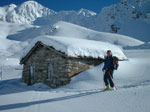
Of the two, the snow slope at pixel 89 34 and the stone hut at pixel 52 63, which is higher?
the snow slope at pixel 89 34

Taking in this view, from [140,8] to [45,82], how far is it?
97841 mm

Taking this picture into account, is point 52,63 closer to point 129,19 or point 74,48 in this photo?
point 74,48

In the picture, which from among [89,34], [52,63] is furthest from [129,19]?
[52,63]

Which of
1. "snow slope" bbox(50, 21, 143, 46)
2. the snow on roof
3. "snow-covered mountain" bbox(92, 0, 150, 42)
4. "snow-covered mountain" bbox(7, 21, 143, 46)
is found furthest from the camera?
"snow-covered mountain" bbox(92, 0, 150, 42)

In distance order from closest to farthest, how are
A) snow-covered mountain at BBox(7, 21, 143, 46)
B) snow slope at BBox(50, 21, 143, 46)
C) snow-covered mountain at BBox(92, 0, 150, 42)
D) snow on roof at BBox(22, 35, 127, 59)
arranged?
snow on roof at BBox(22, 35, 127, 59)
snow slope at BBox(50, 21, 143, 46)
snow-covered mountain at BBox(7, 21, 143, 46)
snow-covered mountain at BBox(92, 0, 150, 42)

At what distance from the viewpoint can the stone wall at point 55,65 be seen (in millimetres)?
11281

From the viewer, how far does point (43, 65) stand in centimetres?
1302

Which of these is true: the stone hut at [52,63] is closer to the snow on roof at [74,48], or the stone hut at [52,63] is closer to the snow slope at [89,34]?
the snow on roof at [74,48]

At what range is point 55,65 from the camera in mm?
11969

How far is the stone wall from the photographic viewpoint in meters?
11.3

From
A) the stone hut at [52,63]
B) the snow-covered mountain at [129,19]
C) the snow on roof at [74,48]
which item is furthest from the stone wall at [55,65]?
the snow-covered mountain at [129,19]

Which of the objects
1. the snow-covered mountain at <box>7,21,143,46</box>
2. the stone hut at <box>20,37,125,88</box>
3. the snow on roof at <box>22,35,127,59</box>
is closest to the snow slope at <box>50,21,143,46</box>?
the snow-covered mountain at <box>7,21,143,46</box>

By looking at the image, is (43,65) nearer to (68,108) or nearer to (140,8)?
(68,108)

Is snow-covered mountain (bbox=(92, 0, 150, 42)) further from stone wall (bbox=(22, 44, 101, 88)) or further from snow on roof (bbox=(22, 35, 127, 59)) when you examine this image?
stone wall (bbox=(22, 44, 101, 88))
